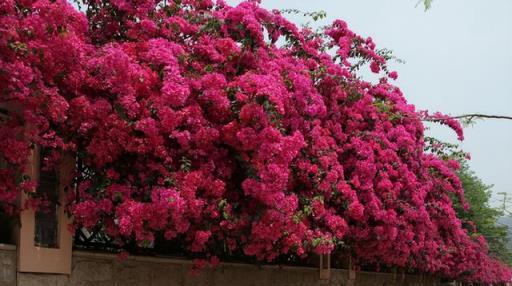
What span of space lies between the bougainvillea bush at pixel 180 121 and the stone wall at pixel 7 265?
0.36m

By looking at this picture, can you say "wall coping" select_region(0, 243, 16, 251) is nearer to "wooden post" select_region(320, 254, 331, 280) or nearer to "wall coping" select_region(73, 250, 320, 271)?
"wall coping" select_region(73, 250, 320, 271)

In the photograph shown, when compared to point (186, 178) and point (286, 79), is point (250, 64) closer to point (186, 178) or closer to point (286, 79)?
point (286, 79)

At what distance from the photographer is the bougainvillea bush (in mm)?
6305

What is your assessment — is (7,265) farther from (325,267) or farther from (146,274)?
(325,267)

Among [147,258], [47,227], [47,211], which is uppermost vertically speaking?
[47,211]

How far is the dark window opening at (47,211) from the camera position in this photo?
22.5 ft

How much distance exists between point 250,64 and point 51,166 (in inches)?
102

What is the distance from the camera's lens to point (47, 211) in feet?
22.6

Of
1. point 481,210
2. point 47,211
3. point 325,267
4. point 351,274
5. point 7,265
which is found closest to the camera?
point 7,265

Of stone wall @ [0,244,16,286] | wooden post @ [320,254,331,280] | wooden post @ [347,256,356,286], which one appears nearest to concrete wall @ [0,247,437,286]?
stone wall @ [0,244,16,286]

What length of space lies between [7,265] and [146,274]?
197 centimetres

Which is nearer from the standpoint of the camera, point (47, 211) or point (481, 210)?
point (47, 211)

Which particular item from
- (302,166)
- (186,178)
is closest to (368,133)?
(302,166)

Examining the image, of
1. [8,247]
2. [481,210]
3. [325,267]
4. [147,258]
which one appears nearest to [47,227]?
[8,247]
